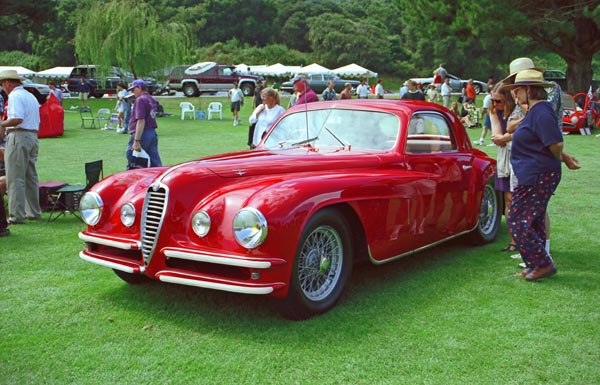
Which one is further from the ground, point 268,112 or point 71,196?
point 268,112

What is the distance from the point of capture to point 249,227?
421 centimetres

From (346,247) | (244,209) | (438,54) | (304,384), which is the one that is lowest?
(304,384)

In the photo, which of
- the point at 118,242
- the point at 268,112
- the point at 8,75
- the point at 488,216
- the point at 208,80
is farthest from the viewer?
the point at 208,80

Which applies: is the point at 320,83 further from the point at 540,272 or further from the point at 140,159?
the point at 540,272

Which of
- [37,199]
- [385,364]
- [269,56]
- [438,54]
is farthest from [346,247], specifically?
[269,56]

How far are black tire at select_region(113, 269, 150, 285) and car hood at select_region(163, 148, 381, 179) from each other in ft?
3.67

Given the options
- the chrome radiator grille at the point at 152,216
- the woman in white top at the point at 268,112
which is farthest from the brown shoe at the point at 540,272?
the woman in white top at the point at 268,112

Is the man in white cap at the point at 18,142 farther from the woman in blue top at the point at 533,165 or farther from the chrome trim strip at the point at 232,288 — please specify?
the woman in blue top at the point at 533,165

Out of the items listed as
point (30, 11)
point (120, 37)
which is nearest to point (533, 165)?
point (120, 37)

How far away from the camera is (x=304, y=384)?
142 inches

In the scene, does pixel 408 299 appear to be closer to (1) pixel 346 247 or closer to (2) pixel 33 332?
(1) pixel 346 247

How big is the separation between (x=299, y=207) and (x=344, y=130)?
5.78ft

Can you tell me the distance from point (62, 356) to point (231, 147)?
13.4 meters

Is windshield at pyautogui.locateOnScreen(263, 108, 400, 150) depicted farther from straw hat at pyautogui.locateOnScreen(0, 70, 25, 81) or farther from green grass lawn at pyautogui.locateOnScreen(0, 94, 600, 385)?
straw hat at pyautogui.locateOnScreen(0, 70, 25, 81)
